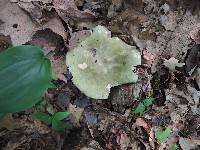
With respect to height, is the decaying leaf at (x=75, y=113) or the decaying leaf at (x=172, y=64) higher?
the decaying leaf at (x=172, y=64)

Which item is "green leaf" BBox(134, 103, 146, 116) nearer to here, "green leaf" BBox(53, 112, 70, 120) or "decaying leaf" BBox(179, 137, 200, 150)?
"decaying leaf" BBox(179, 137, 200, 150)

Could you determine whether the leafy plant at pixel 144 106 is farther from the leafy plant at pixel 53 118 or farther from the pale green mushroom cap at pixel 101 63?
the leafy plant at pixel 53 118

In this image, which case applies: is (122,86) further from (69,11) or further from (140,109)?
(69,11)

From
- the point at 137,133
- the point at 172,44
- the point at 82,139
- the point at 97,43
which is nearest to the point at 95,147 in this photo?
the point at 82,139

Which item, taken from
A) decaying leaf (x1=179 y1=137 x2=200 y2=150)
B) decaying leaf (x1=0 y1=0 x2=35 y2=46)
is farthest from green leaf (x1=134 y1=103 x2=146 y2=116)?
decaying leaf (x1=0 y1=0 x2=35 y2=46)

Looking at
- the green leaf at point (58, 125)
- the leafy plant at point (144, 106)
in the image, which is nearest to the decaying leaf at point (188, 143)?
the leafy plant at point (144, 106)

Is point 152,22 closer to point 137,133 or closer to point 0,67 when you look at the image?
point 137,133
